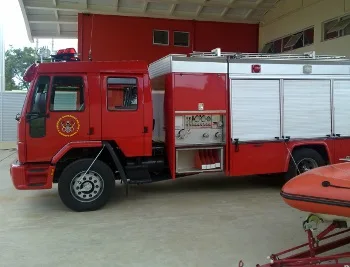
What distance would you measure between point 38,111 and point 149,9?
396 inches

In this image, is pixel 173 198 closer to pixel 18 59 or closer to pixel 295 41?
pixel 295 41

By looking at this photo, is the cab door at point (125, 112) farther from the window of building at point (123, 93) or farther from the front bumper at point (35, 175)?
the front bumper at point (35, 175)

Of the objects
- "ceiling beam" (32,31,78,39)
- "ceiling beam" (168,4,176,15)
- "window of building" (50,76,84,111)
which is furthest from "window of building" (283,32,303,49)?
"window of building" (50,76,84,111)

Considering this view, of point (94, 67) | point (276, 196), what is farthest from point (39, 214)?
point (276, 196)

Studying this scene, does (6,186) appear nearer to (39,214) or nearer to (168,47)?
(39,214)

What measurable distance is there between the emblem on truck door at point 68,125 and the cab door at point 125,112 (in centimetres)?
49

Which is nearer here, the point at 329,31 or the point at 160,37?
the point at 329,31

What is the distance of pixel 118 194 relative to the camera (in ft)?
26.9

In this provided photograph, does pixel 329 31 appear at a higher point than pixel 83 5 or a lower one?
→ lower

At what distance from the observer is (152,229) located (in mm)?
5812

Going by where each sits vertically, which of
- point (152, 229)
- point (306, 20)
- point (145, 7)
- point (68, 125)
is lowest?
point (152, 229)

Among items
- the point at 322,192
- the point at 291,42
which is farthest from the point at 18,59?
the point at 322,192

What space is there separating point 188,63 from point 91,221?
11.0ft

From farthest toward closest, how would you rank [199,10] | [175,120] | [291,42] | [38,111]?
[199,10] → [291,42] → [175,120] → [38,111]
